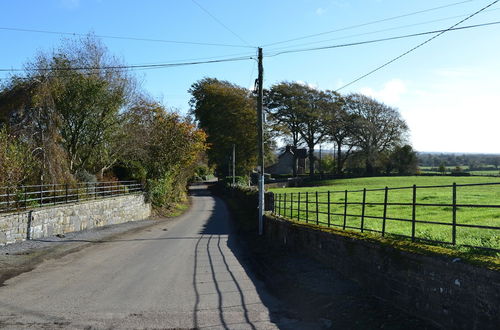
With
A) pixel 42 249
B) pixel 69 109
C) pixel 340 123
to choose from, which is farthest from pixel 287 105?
pixel 42 249

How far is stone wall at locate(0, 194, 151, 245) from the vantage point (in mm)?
15984

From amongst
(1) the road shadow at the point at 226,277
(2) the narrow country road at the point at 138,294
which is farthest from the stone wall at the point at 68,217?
(1) the road shadow at the point at 226,277

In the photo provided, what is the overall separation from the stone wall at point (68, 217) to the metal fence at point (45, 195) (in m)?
0.49

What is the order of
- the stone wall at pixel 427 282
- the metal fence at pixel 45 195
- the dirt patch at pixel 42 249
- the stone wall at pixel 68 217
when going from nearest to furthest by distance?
the stone wall at pixel 427 282 < the dirt patch at pixel 42 249 < the stone wall at pixel 68 217 < the metal fence at pixel 45 195

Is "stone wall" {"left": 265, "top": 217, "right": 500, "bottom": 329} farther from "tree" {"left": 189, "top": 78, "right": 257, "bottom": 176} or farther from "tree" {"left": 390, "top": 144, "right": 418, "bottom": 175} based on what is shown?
"tree" {"left": 390, "top": 144, "right": 418, "bottom": 175}

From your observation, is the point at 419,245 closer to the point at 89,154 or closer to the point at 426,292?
the point at 426,292

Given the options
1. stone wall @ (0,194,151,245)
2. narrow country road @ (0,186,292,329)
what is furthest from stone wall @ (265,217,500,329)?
stone wall @ (0,194,151,245)

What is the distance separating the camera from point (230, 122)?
6575cm

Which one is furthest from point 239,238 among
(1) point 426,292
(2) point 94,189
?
(1) point 426,292

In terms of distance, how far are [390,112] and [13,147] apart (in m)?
68.8

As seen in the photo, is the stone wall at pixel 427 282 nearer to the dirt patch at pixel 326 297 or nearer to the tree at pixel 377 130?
the dirt patch at pixel 326 297

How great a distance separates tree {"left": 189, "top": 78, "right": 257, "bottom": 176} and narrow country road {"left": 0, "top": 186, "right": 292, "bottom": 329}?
5014 cm

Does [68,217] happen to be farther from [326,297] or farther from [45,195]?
[326,297]

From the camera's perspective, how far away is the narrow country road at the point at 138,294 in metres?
7.75
